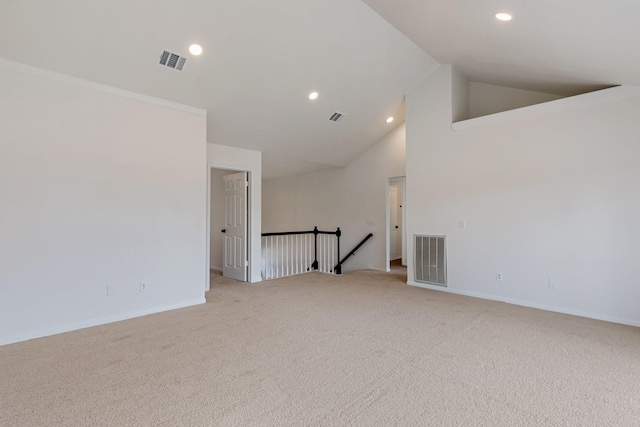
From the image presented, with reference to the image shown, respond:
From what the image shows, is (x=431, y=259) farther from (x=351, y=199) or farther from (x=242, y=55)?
(x=242, y=55)

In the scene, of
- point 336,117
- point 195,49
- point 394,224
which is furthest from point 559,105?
point 394,224

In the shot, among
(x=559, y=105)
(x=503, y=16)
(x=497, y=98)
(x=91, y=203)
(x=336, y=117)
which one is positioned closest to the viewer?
(x=503, y=16)

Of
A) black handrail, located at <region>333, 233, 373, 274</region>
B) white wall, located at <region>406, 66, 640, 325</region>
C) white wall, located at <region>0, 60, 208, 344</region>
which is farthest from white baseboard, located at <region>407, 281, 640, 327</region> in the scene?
white wall, located at <region>0, 60, 208, 344</region>

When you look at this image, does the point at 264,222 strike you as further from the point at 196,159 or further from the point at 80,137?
the point at 80,137

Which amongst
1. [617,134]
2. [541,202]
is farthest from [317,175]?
[617,134]

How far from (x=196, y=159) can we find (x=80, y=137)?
52.9 inches

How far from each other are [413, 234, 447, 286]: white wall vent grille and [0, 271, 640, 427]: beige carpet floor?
1.18 metres

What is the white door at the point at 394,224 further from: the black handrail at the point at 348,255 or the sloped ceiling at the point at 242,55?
the sloped ceiling at the point at 242,55

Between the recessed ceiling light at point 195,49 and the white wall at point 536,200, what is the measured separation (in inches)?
145

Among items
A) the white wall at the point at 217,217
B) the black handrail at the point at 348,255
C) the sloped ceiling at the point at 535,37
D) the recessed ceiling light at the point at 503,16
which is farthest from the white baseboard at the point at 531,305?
the white wall at the point at 217,217

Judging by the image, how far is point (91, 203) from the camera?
3623 mm

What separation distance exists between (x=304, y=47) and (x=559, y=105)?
337cm

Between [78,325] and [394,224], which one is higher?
[394,224]

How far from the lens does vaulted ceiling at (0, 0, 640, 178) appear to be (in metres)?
2.82
